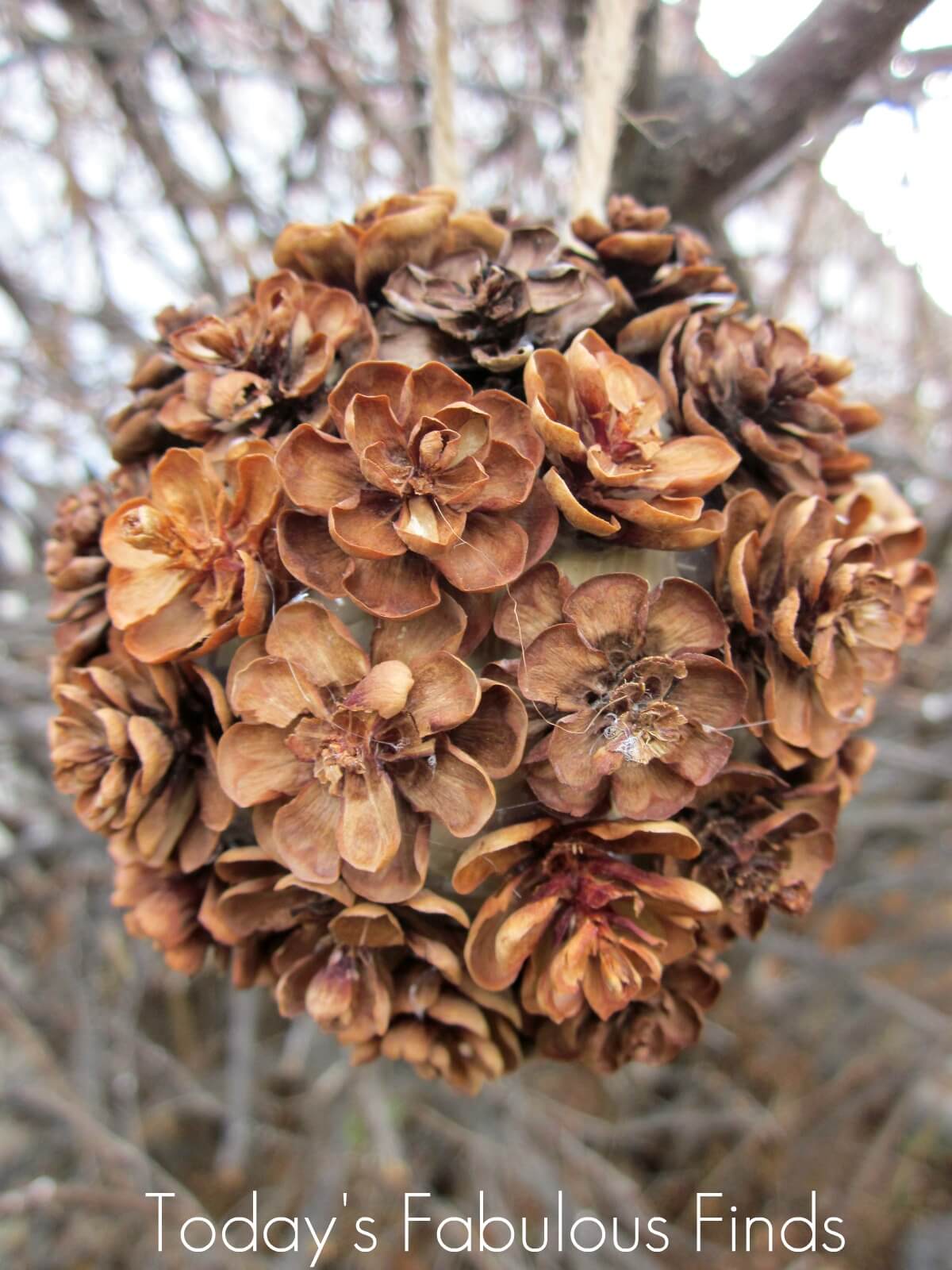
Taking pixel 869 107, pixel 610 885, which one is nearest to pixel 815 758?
pixel 610 885

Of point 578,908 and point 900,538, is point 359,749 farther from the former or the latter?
point 900,538

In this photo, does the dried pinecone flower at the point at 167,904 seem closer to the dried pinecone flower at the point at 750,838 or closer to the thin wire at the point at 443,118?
the dried pinecone flower at the point at 750,838

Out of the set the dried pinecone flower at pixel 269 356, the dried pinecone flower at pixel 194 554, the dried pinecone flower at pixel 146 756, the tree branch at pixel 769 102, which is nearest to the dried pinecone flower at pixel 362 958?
the dried pinecone flower at pixel 146 756

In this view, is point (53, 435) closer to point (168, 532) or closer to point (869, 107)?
point (168, 532)

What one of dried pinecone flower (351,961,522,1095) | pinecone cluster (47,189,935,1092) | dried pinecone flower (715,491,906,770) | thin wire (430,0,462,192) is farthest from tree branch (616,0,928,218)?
dried pinecone flower (351,961,522,1095)

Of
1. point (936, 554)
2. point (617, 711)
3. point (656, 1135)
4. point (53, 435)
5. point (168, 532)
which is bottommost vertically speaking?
point (656, 1135)

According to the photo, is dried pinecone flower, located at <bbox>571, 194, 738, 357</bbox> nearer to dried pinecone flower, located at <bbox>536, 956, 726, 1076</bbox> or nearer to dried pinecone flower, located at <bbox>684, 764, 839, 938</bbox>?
dried pinecone flower, located at <bbox>684, 764, 839, 938</bbox>
